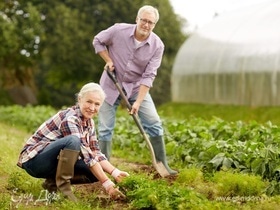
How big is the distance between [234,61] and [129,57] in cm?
1153

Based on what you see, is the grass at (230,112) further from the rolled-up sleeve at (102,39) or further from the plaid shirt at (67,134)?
the plaid shirt at (67,134)

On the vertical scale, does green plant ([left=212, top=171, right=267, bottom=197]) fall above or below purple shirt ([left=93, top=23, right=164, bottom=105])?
below

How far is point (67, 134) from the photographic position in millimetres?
4656

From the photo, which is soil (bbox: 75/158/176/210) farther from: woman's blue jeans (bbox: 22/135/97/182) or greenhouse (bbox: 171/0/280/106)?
greenhouse (bbox: 171/0/280/106)

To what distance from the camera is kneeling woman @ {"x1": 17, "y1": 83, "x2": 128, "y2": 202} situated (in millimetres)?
4512

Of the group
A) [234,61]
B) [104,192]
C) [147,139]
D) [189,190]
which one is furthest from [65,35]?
[189,190]

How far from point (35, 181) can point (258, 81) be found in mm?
11739

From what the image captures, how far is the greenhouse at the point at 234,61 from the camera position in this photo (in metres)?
16.0

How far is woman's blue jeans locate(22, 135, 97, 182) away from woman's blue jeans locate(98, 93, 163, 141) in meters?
1.49

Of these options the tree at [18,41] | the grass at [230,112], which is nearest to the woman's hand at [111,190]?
the grass at [230,112]

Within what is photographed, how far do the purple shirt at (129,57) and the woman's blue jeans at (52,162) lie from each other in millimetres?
1614

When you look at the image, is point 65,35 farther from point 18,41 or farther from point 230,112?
point 230,112

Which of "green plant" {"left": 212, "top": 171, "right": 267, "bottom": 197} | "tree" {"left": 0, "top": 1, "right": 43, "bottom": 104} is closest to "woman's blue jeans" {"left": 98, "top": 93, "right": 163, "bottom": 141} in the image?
"green plant" {"left": 212, "top": 171, "right": 267, "bottom": 197}

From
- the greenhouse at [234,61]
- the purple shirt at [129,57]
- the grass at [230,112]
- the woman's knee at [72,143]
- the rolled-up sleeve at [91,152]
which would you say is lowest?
the grass at [230,112]
